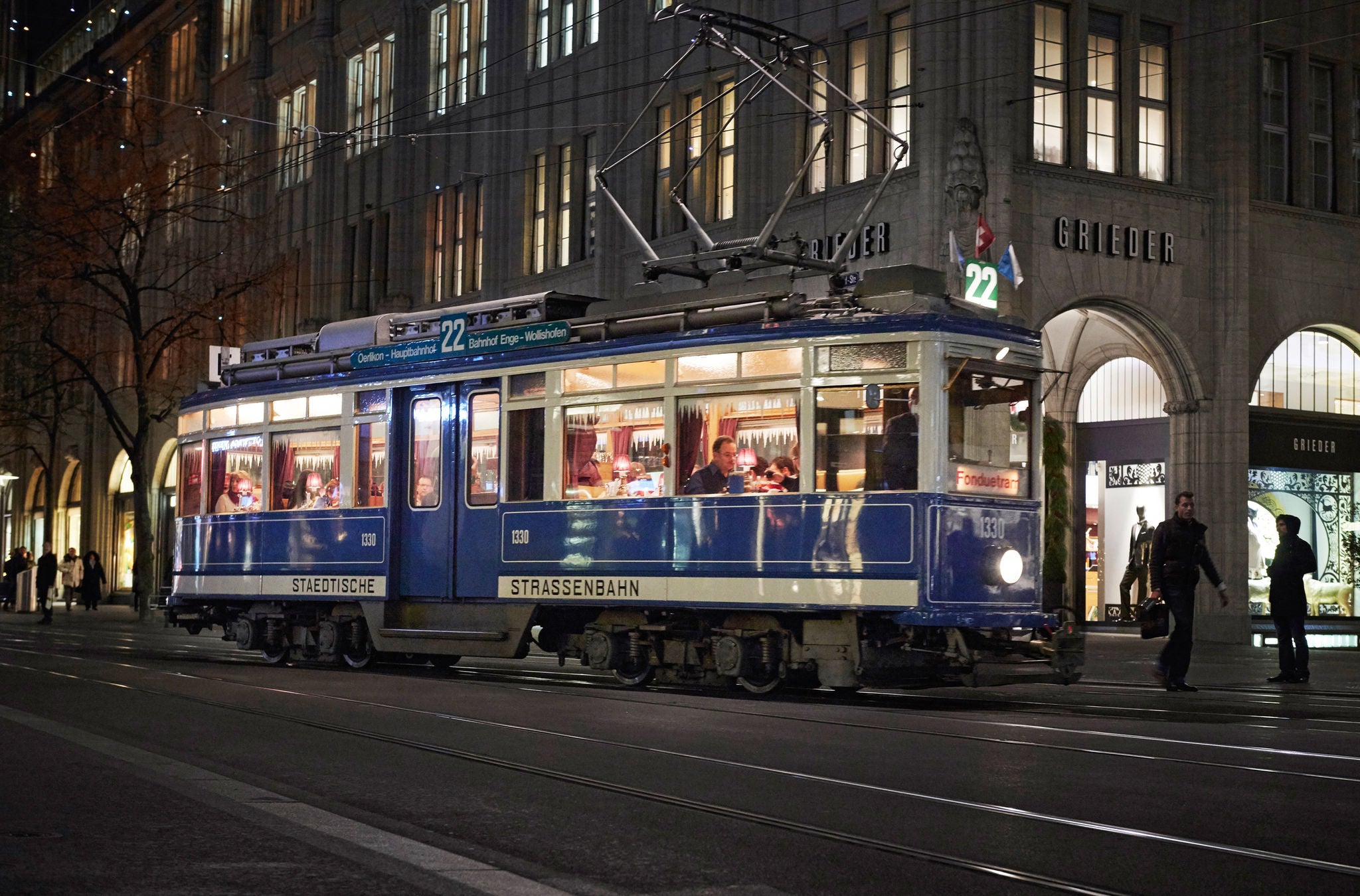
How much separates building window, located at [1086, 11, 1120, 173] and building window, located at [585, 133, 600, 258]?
9728 millimetres

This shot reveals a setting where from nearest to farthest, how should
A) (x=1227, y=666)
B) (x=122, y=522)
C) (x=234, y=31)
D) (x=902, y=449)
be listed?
(x=902, y=449), (x=1227, y=666), (x=234, y=31), (x=122, y=522)

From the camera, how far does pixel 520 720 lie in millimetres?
11961

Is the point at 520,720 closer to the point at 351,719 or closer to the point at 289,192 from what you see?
the point at 351,719

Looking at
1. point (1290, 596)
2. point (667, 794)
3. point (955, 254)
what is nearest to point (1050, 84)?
point (955, 254)

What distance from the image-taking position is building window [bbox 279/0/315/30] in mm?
44438

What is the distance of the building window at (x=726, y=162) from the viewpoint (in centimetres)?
2777

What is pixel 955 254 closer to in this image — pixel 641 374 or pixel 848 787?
pixel 641 374

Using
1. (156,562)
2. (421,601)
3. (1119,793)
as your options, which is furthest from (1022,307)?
(156,562)

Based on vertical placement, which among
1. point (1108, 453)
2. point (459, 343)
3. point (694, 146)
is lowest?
point (1108, 453)

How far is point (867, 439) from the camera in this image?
13.7 metres

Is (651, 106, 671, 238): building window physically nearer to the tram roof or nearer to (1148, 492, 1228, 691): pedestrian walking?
the tram roof

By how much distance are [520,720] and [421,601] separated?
232 inches

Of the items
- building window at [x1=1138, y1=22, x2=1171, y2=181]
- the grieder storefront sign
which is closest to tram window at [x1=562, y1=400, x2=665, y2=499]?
the grieder storefront sign

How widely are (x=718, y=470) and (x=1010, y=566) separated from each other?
8.45 ft
